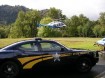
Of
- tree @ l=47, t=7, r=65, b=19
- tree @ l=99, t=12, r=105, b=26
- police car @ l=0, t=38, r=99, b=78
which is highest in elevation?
tree @ l=47, t=7, r=65, b=19

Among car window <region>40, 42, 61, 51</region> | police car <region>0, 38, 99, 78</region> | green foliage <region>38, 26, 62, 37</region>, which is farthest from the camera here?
green foliage <region>38, 26, 62, 37</region>

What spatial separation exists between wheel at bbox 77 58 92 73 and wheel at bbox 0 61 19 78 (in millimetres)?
2665

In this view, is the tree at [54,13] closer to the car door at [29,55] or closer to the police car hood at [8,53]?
the car door at [29,55]

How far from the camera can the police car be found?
11211 mm

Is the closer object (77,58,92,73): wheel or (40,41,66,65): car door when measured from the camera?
(40,41,66,65): car door

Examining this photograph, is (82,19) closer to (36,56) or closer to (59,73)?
(59,73)

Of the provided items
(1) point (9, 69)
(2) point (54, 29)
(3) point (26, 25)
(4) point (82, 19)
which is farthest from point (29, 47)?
(4) point (82, 19)

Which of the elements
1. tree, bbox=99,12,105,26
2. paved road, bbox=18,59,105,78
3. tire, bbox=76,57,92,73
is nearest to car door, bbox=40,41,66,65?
paved road, bbox=18,59,105,78

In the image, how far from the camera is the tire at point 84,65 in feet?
41.2

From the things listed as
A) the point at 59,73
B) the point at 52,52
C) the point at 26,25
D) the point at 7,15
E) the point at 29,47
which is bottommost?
the point at 59,73

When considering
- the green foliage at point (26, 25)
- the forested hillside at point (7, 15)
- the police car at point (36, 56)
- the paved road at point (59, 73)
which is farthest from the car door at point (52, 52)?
the forested hillside at point (7, 15)

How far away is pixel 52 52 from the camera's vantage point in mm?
11828

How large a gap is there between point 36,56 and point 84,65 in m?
2.23

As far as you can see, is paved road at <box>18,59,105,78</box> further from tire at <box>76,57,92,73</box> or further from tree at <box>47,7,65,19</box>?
tree at <box>47,7,65,19</box>
